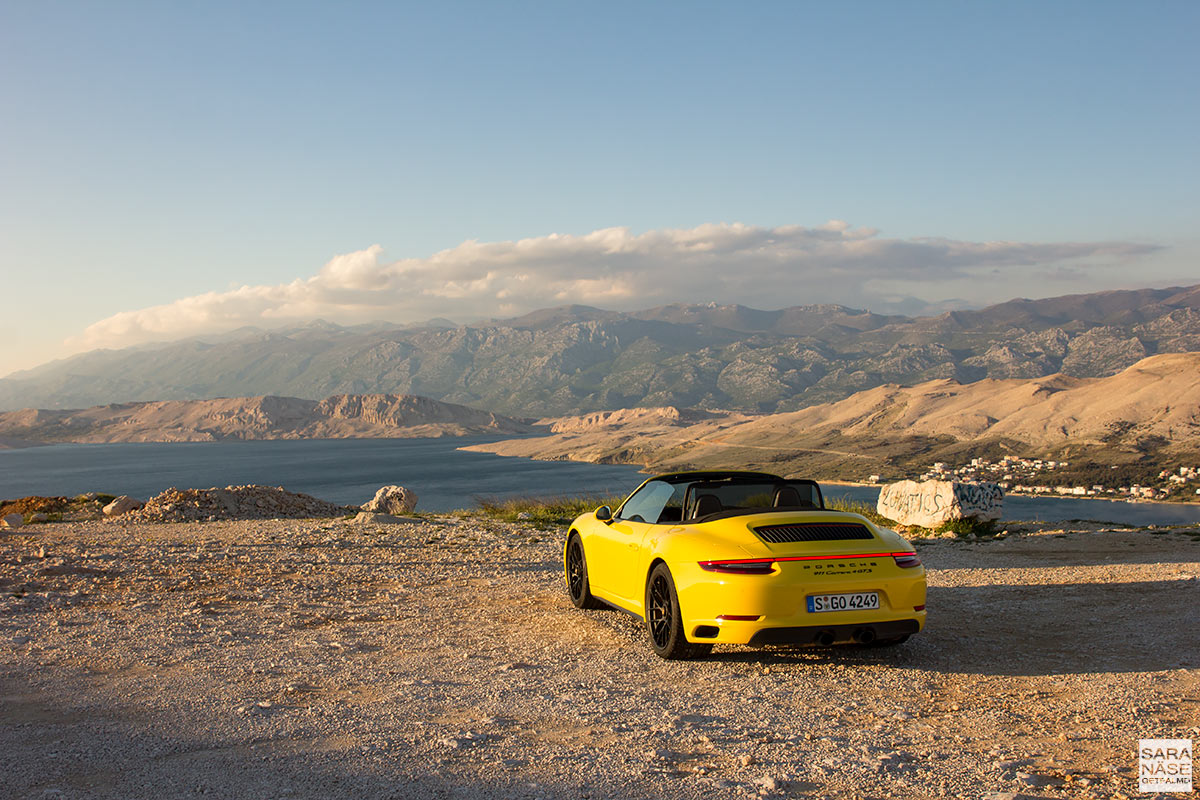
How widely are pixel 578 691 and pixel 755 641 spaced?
1.41m

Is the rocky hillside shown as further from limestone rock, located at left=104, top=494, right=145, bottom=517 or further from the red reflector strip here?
the red reflector strip

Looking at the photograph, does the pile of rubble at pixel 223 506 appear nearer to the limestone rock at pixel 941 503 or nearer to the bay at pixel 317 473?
the limestone rock at pixel 941 503

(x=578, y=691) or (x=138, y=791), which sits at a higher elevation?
(x=138, y=791)

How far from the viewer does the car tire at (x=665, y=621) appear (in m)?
6.54

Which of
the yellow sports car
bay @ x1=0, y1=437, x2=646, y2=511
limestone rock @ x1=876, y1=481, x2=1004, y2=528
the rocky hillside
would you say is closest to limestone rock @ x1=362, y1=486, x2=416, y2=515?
limestone rock @ x1=876, y1=481, x2=1004, y2=528

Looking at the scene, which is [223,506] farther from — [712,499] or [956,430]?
[956,430]

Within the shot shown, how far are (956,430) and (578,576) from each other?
138 m

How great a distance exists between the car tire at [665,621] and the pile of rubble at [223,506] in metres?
16.2

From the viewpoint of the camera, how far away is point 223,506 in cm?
2061

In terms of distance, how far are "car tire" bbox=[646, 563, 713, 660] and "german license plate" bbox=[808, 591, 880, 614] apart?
1073 mm

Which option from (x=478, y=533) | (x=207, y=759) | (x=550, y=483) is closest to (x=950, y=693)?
(x=207, y=759)

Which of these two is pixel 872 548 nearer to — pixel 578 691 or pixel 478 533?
pixel 578 691

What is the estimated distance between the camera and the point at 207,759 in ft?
13.9

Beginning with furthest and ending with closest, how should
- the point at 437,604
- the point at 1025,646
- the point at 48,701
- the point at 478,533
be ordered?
the point at 478,533 → the point at 437,604 → the point at 1025,646 → the point at 48,701
